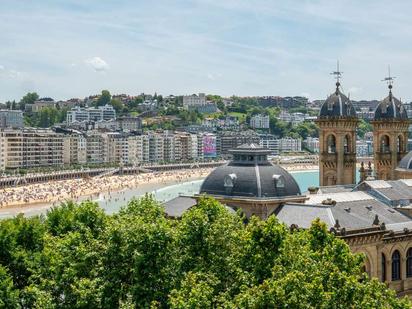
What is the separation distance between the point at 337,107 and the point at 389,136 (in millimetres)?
9439

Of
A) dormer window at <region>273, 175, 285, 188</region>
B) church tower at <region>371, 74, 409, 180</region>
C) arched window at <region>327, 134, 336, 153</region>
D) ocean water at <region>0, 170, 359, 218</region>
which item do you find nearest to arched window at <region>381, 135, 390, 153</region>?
church tower at <region>371, 74, 409, 180</region>

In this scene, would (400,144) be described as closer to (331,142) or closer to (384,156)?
(384,156)

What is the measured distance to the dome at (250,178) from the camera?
181 feet

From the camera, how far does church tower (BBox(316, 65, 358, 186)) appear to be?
85.6m

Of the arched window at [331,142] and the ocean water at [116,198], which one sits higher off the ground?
the arched window at [331,142]

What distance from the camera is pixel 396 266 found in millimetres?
57375

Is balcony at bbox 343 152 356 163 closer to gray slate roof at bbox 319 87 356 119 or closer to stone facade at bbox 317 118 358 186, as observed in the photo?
stone facade at bbox 317 118 358 186

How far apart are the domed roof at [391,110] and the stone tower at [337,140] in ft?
18.9

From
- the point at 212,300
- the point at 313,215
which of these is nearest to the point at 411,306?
the point at 212,300

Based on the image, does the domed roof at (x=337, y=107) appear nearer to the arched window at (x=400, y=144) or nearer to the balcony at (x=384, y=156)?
the balcony at (x=384, y=156)

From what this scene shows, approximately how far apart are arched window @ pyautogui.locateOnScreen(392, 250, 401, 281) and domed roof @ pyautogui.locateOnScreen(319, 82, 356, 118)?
3093 centimetres

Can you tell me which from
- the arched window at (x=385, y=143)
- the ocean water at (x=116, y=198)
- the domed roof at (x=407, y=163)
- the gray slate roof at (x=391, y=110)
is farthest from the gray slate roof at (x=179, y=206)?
the ocean water at (x=116, y=198)

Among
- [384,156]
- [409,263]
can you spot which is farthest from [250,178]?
[384,156]

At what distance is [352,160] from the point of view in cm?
8656
